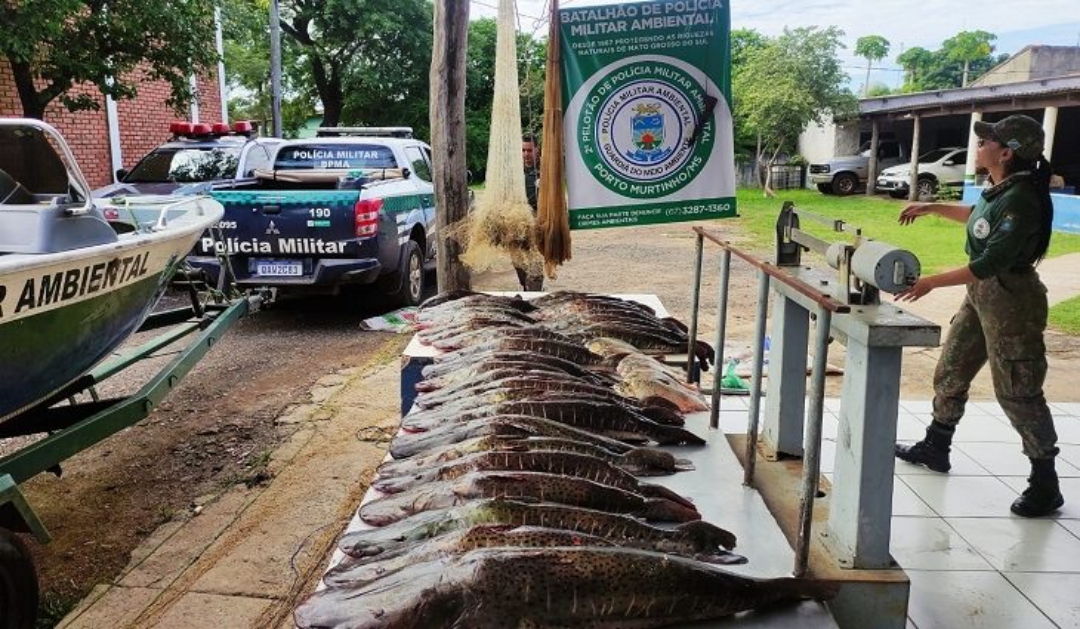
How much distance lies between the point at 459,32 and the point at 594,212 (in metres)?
1.93

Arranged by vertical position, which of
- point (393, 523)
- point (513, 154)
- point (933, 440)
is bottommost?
point (933, 440)

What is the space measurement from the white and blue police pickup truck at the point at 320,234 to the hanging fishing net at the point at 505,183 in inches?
113

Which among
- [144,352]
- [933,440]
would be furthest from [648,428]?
[144,352]

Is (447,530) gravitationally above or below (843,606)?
above

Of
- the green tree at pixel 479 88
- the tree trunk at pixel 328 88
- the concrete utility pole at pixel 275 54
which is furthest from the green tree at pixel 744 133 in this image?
the concrete utility pole at pixel 275 54

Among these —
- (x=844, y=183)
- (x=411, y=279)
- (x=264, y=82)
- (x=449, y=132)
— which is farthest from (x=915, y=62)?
(x=449, y=132)

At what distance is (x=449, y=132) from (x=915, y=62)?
64.0 metres

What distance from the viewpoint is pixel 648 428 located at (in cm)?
368

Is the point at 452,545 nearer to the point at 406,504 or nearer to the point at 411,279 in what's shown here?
the point at 406,504

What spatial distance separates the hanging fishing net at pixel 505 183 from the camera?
5.43 metres

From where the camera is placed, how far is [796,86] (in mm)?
29188

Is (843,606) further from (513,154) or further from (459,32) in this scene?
(459,32)

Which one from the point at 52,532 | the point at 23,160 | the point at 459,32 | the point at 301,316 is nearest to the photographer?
the point at 52,532

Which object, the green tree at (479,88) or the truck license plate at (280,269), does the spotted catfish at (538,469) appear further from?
the green tree at (479,88)
